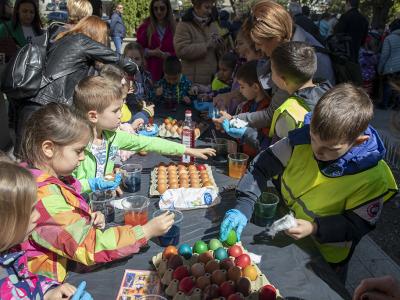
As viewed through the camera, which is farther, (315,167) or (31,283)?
(315,167)

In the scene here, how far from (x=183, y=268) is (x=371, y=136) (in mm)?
1147

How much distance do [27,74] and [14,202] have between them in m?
2.28

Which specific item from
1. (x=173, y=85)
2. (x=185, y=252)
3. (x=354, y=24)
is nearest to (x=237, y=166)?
(x=185, y=252)

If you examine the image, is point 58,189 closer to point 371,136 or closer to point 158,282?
point 158,282

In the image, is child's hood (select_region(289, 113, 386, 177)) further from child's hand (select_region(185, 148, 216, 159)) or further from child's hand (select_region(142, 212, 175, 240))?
child's hand (select_region(185, 148, 216, 159))

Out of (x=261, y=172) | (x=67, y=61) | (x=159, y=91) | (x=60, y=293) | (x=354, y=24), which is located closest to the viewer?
(x=60, y=293)

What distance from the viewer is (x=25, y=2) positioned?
539 centimetres

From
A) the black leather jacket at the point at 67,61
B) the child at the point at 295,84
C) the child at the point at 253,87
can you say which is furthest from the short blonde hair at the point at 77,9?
the child at the point at 295,84

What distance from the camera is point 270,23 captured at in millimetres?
2771

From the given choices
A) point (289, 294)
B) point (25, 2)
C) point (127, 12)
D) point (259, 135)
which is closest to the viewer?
point (289, 294)

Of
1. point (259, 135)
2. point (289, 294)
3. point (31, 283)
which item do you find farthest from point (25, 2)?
point (289, 294)

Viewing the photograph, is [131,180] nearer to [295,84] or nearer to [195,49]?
[295,84]

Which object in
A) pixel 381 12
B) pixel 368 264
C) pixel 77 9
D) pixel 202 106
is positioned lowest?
pixel 368 264

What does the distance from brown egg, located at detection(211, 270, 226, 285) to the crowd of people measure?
0.33 metres
